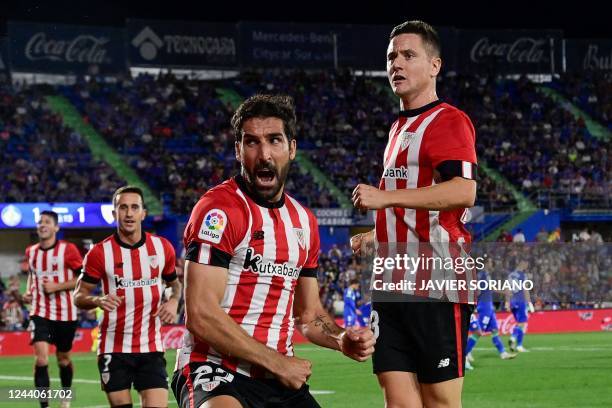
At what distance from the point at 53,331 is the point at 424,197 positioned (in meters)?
10.7

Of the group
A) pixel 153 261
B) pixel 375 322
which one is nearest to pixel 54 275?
pixel 153 261

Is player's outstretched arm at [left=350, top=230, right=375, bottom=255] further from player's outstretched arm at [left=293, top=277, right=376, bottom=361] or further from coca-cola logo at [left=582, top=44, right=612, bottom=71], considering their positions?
coca-cola logo at [left=582, top=44, right=612, bottom=71]

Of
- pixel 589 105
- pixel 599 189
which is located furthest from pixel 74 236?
pixel 589 105

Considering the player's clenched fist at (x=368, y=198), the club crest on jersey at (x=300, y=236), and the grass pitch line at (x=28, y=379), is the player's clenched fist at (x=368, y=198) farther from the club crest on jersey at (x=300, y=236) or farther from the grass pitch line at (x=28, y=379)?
the grass pitch line at (x=28, y=379)

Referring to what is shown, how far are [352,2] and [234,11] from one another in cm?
643

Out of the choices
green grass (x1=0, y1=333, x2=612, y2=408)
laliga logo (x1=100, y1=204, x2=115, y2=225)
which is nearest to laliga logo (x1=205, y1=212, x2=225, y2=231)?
green grass (x1=0, y1=333, x2=612, y2=408)

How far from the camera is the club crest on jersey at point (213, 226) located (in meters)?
5.27

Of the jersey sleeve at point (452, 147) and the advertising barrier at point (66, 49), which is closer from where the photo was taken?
the jersey sleeve at point (452, 147)

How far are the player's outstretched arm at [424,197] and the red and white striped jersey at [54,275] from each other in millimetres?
10298

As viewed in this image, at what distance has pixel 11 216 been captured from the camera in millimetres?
32000

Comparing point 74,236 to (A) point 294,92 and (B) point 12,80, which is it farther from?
(A) point 294,92

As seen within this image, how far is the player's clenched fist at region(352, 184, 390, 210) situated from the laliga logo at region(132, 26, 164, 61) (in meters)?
40.8

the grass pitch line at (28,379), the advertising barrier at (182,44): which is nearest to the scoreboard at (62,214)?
the grass pitch line at (28,379)

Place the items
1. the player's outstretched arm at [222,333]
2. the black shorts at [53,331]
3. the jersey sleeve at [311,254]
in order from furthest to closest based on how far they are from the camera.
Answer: the black shorts at [53,331] < the jersey sleeve at [311,254] < the player's outstretched arm at [222,333]
